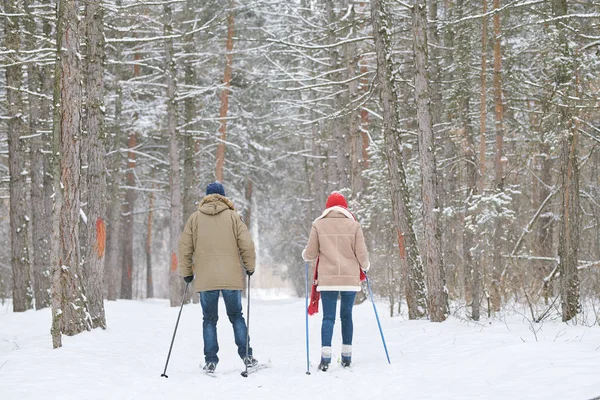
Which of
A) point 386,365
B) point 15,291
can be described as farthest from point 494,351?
point 15,291

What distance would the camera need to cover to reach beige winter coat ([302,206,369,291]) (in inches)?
294

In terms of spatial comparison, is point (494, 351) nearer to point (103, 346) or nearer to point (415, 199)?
point (103, 346)

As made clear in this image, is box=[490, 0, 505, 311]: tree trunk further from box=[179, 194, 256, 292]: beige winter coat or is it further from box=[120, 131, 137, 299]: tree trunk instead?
box=[120, 131, 137, 299]: tree trunk

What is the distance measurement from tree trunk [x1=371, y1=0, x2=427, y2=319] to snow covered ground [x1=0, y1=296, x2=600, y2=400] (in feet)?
4.04

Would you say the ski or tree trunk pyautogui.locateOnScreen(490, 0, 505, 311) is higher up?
tree trunk pyautogui.locateOnScreen(490, 0, 505, 311)

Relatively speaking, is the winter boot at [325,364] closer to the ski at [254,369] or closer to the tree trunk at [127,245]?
the ski at [254,369]

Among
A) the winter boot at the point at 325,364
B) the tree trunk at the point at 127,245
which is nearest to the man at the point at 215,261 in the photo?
the winter boot at the point at 325,364

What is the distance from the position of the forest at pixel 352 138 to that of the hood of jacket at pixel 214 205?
6.19 feet

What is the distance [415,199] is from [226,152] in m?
8.69

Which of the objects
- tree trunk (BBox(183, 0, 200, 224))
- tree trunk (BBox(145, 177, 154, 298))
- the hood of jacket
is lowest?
tree trunk (BBox(145, 177, 154, 298))

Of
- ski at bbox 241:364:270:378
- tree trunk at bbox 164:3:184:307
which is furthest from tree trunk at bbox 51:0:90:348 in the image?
tree trunk at bbox 164:3:184:307

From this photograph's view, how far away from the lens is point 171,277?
19.6 m

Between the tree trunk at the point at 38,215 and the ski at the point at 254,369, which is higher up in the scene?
the tree trunk at the point at 38,215

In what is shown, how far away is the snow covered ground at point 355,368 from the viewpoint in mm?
5625
